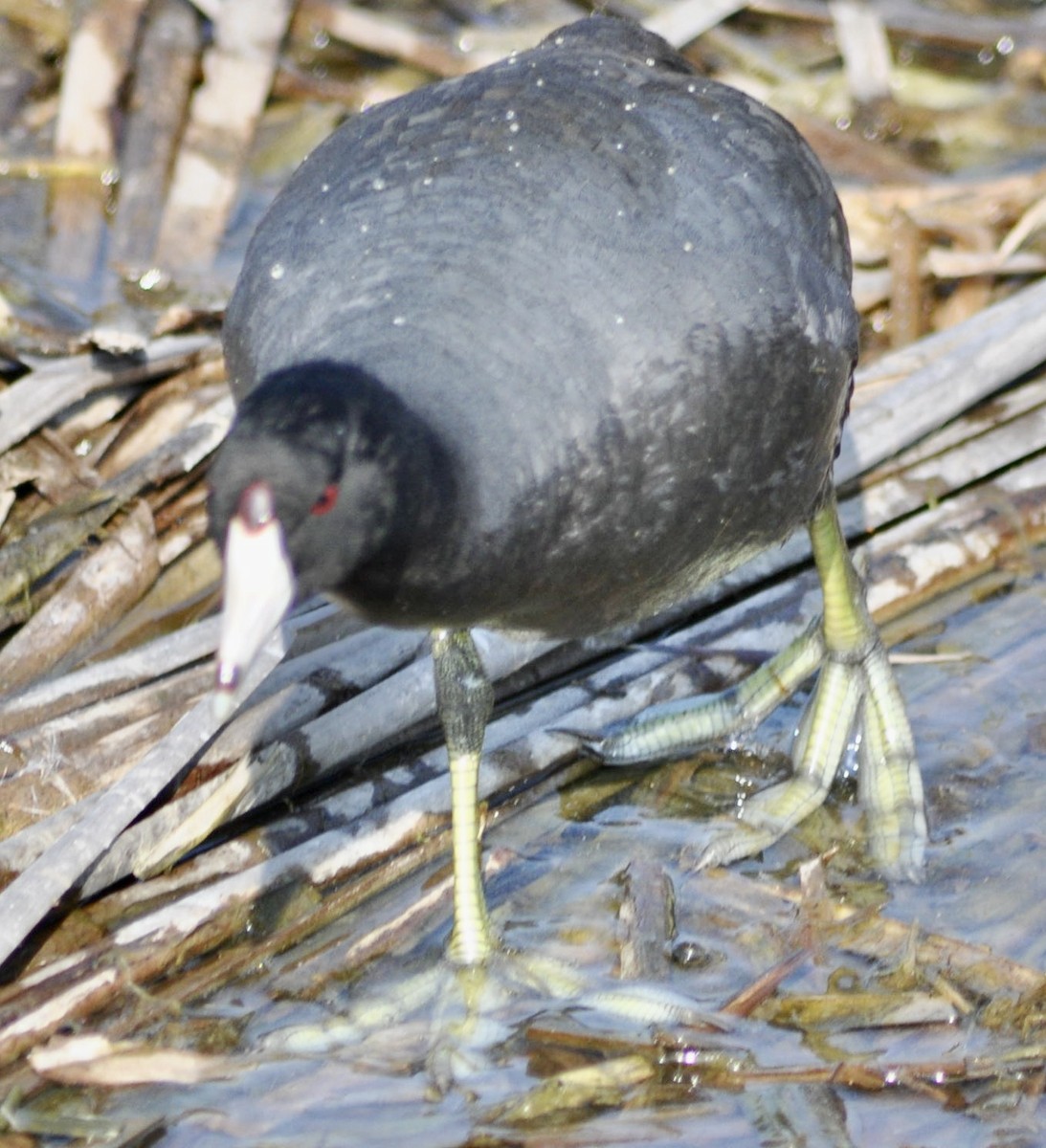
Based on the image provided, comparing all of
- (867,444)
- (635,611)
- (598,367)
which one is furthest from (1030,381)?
(598,367)

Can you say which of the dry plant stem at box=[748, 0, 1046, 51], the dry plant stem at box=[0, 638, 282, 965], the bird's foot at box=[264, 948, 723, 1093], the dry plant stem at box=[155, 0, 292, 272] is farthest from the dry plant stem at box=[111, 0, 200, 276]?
the bird's foot at box=[264, 948, 723, 1093]

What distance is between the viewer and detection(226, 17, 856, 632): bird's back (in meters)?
3.19

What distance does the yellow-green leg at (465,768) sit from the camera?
12.9 feet

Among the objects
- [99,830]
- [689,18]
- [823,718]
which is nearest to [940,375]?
[823,718]

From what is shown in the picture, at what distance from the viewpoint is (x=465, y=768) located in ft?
13.3

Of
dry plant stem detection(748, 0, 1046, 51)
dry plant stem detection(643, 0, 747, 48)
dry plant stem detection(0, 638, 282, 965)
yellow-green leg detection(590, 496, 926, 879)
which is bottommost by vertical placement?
yellow-green leg detection(590, 496, 926, 879)

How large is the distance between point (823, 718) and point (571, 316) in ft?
5.58

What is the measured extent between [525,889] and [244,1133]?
1.04m

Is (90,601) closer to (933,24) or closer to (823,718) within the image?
(823,718)

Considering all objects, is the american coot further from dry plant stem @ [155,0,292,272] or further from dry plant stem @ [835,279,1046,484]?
dry plant stem @ [155,0,292,272]

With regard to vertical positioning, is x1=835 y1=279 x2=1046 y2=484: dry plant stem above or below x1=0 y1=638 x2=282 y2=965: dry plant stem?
below

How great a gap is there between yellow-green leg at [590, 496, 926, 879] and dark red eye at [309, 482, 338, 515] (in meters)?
1.85

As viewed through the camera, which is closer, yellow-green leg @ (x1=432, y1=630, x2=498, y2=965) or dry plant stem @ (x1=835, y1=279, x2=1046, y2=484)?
yellow-green leg @ (x1=432, y1=630, x2=498, y2=965)

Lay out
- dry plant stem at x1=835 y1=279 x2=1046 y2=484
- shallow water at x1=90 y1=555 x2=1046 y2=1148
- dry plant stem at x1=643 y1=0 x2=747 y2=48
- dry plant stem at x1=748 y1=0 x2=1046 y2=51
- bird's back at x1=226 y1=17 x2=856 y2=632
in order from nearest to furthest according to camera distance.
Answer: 1. bird's back at x1=226 y1=17 x2=856 y2=632
2. shallow water at x1=90 y1=555 x2=1046 y2=1148
3. dry plant stem at x1=835 y1=279 x2=1046 y2=484
4. dry plant stem at x1=643 y1=0 x2=747 y2=48
5. dry plant stem at x1=748 y1=0 x2=1046 y2=51
